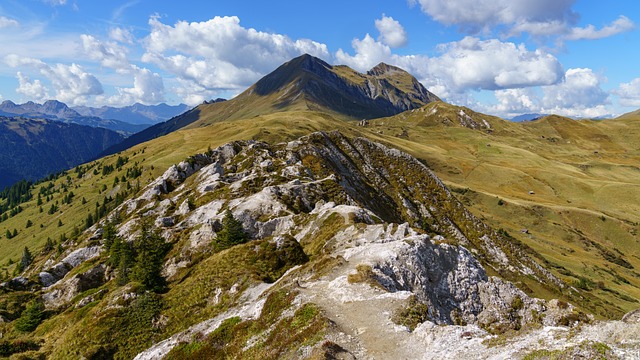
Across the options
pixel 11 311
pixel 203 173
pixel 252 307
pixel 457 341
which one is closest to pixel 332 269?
pixel 252 307

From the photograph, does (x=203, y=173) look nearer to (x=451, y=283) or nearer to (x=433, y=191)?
(x=433, y=191)

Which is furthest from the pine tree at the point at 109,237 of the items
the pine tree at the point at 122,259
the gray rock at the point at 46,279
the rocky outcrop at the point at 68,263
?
the gray rock at the point at 46,279

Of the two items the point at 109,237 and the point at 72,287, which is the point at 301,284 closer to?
the point at 72,287

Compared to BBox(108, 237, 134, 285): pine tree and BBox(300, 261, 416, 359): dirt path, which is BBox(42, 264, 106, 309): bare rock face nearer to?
BBox(108, 237, 134, 285): pine tree

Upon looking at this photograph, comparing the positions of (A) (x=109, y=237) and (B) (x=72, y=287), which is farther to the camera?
(A) (x=109, y=237)

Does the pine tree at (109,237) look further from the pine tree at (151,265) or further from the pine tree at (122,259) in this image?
the pine tree at (151,265)

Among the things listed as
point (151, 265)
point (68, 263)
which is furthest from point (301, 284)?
point (68, 263)

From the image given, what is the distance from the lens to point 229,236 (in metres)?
61.1

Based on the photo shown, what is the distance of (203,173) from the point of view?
107m

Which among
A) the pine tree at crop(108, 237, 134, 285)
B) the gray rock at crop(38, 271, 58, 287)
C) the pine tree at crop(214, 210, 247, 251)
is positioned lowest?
the gray rock at crop(38, 271, 58, 287)

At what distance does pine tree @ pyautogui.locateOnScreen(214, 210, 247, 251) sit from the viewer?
60.8 meters

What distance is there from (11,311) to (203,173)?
2094 inches

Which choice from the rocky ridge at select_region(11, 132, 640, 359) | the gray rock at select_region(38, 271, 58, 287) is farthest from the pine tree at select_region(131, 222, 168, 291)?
the gray rock at select_region(38, 271, 58, 287)

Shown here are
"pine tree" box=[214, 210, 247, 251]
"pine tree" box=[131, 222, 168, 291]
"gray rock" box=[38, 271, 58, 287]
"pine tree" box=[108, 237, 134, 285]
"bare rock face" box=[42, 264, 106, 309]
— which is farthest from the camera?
"gray rock" box=[38, 271, 58, 287]
